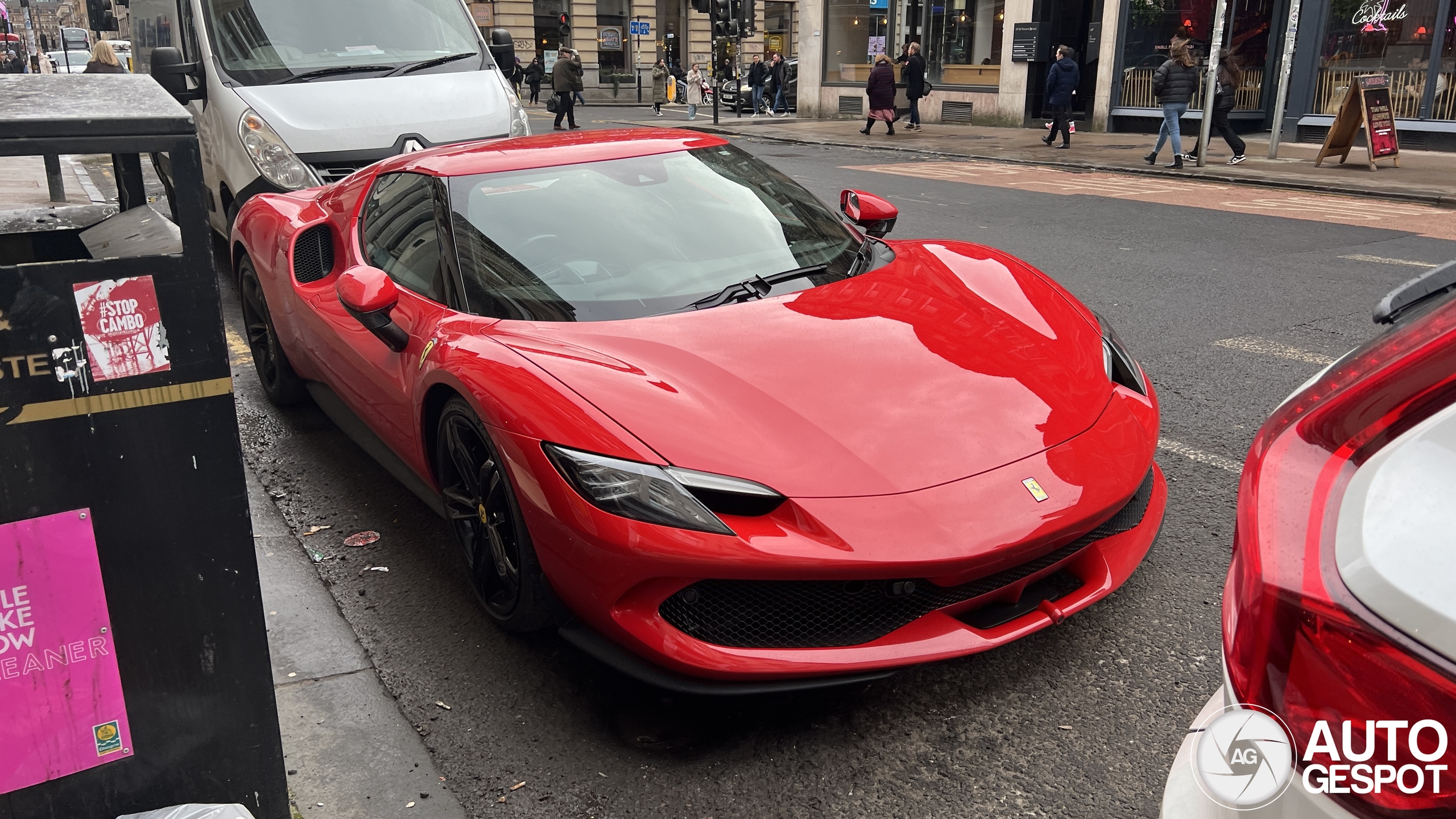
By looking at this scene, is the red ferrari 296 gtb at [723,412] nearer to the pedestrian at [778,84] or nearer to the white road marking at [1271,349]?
the white road marking at [1271,349]

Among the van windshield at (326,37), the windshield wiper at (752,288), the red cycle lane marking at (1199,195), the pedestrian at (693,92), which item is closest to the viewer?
the windshield wiper at (752,288)

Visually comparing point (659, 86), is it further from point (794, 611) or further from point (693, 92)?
point (794, 611)

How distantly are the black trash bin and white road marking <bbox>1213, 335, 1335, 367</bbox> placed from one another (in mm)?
4995

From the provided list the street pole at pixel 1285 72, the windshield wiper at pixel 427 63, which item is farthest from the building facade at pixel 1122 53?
the windshield wiper at pixel 427 63

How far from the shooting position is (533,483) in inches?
103

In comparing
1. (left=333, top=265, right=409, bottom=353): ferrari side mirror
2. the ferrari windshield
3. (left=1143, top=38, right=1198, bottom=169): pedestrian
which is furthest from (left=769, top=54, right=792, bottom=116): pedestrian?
(left=333, top=265, right=409, bottom=353): ferrari side mirror

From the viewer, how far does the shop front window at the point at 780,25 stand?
155ft

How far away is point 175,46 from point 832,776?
7.93 m

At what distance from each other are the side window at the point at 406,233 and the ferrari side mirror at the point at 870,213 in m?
1.63

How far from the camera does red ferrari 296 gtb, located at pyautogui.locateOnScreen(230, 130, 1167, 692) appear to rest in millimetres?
2430

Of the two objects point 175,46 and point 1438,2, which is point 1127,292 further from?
point 1438,2

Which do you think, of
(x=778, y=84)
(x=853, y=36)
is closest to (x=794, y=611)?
(x=853, y=36)

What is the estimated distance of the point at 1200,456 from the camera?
4180mm

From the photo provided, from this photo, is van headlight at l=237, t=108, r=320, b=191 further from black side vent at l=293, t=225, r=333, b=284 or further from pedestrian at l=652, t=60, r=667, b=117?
pedestrian at l=652, t=60, r=667, b=117
